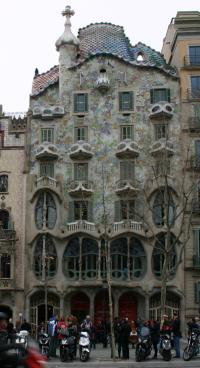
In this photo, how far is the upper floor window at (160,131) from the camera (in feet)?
162

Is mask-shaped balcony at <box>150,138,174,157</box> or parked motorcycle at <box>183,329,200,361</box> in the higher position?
mask-shaped balcony at <box>150,138,174,157</box>

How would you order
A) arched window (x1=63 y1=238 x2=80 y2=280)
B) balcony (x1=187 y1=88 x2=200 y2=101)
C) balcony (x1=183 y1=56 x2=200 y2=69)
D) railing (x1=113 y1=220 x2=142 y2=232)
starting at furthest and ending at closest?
1. balcony (x1=183 y1=56 x2=200 y2=69)
2. balcony (x1=187 y1=88 x2=200 y2=101)
3. arched window (x1=63 y1=238 x2=80 y2=280)
4. railing (x1=113 y1=220 x2=142 y2=232)

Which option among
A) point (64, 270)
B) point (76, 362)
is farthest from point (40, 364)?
point (64, 270)

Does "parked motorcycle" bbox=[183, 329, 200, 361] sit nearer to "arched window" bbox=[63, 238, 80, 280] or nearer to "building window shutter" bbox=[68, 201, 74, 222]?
"arched window" bbox=[63, 238, 80, 280]

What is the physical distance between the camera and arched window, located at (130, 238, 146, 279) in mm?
46969

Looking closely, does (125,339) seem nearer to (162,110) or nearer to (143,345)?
(143,345)

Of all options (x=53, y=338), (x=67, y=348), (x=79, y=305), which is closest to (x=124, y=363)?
(x=67, y=348)

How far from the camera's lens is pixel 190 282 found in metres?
46.6

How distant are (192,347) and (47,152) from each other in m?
25.8

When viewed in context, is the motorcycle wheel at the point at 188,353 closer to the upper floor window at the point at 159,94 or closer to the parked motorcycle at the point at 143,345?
the parked motorcycle at the point at 143,345

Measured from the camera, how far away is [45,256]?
4678 centimetres

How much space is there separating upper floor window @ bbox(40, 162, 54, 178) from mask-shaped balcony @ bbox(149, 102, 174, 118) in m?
8.45

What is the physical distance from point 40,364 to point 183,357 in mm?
16869

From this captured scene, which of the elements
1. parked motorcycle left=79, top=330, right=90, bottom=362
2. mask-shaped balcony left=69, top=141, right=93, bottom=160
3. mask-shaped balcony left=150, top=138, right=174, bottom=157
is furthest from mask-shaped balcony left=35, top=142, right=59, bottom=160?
parked motorcycle left=79, top=330, right=90, bottom=362
